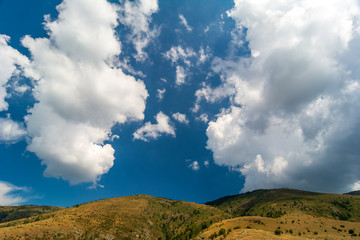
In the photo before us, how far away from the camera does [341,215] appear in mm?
162000

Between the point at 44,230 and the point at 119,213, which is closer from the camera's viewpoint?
the point at 44,230

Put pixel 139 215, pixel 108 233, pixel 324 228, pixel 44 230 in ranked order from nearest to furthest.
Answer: pixel 324 228 → pixel 44 230 → pixel 108 233 → pixel 139 215

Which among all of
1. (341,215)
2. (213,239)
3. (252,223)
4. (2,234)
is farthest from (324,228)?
(2,234)

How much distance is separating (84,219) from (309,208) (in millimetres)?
214799

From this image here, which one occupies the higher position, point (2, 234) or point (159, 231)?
point (2, 234)

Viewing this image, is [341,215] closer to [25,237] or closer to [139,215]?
[139,215]

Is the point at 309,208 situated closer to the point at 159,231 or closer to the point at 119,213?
the point at 159,231

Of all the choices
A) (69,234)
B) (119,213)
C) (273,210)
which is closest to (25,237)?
(69,234)

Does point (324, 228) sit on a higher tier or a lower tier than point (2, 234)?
lower

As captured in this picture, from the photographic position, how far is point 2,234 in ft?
333

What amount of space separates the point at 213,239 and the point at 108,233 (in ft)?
372

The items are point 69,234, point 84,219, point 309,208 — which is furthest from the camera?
point 309,208

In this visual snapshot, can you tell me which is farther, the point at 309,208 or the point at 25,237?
the point at 309,208

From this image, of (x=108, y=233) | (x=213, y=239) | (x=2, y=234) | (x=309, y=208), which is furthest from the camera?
(x=309, y=208)
